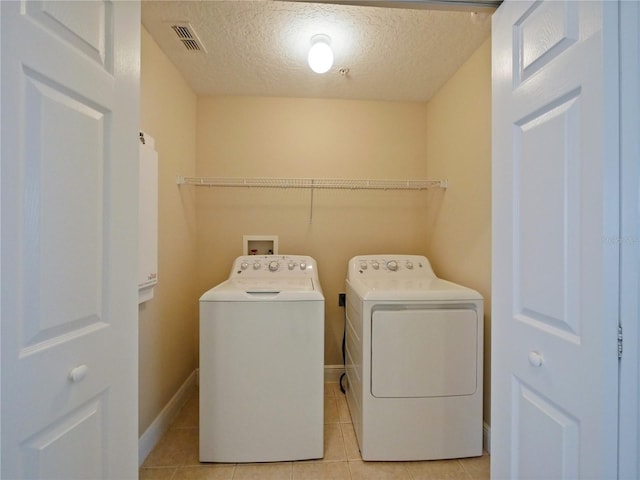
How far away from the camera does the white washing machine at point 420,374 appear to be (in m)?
1.57

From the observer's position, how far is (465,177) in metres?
1.96

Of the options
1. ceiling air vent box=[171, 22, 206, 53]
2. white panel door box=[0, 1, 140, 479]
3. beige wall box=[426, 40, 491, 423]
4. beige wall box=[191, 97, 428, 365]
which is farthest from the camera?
beige wall box=[191, 97, 428, 365]

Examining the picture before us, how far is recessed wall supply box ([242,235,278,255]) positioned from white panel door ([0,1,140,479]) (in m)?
1.56

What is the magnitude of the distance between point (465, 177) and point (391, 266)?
2.72 ft

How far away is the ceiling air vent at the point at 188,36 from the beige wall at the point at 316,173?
64 centimetres

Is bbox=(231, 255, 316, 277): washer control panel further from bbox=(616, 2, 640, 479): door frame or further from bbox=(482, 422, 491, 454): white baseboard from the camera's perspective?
bbox=(616, 2, 640, 479): door frame

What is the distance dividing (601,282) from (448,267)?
1613 mm

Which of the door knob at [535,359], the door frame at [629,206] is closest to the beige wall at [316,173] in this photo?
the door knob at [535,359]

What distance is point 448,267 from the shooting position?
2168 mm

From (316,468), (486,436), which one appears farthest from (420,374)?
(316,468)

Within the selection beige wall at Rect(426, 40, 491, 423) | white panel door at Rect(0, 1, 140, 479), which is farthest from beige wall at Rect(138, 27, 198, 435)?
beige wall at Rect(426, 40, 491, 423)

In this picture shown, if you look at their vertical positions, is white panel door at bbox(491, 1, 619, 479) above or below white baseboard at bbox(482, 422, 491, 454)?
above

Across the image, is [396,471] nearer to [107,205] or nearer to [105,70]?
[107,205]

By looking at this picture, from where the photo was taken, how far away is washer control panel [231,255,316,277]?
214 cm
